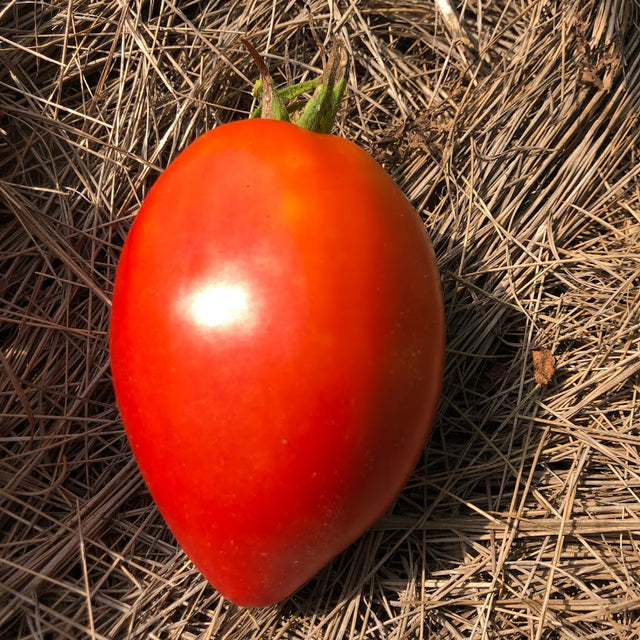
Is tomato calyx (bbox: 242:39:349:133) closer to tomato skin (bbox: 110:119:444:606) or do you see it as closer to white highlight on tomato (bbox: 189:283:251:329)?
tomato skin (bbox: 110:119:444:606)

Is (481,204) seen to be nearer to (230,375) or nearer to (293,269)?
(293,269)

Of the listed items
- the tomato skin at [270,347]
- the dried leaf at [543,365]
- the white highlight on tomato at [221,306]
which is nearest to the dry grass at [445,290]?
the dried leaf at [543,365]

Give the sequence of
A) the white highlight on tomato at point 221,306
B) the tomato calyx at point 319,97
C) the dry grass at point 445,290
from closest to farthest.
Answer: the white highlight on tomato at point 221,306 < the tomato calyx at point 319,97 < the dry grass at point 445,290

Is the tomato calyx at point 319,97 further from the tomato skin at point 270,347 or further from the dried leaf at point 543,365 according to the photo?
the dried leaf at point 543,365

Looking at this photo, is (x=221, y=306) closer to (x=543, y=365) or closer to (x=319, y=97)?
(x=319, y=97)

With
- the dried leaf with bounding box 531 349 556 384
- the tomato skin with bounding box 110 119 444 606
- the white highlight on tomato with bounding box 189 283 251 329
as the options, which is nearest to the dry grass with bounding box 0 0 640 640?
the dried leaf with bounding box 531 349 556 384

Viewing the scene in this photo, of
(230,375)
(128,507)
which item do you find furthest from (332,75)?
(128,507)

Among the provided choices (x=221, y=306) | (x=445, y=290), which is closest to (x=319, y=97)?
(x=221, y=306)
